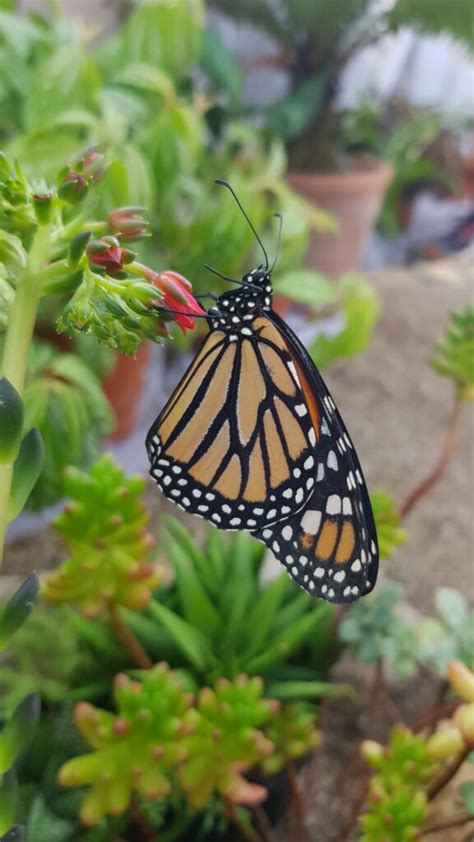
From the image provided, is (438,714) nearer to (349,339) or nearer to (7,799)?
(7,799)

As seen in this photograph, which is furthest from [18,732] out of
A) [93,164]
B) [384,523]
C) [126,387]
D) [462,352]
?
[126,387]

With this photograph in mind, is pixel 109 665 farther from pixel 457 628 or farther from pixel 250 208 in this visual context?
pixel 250 208

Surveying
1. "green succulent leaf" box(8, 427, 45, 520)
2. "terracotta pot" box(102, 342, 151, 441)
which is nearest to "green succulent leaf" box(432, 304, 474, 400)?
"green succulent leaf" box(8, 427, 45, 520)

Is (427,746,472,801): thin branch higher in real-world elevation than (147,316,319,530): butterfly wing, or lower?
lower

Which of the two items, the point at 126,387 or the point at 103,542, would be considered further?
the point at 126,387

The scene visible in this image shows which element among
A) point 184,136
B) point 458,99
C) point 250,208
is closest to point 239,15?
point 458,99

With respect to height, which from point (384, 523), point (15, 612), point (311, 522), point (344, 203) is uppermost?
point (344, 203)

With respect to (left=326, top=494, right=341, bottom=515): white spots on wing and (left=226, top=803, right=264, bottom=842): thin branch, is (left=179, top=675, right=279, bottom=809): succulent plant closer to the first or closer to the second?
(left=226, top=803, right=264, bottom=842): thin branch
